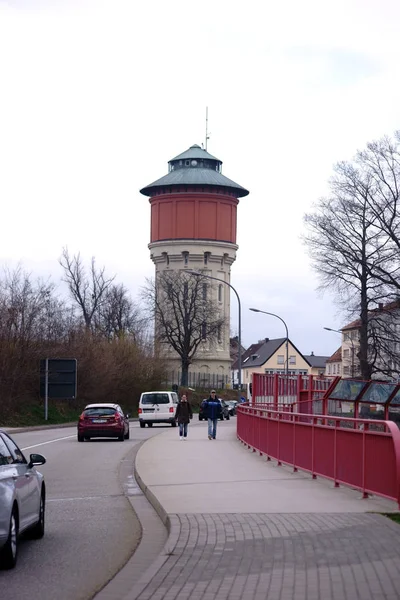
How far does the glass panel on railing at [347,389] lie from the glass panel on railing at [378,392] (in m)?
0.55

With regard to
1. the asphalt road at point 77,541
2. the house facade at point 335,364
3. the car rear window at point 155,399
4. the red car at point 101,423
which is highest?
the house facade at point 335,364

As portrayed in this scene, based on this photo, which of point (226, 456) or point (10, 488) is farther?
point (226, 456)

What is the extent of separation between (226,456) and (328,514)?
13.1m

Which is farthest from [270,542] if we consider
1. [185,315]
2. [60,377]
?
[185,315]

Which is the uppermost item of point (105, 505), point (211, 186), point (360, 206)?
point (211, 186)

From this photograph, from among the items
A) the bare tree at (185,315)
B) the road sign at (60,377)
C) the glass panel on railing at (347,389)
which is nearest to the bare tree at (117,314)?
the bare tree at (185,315)

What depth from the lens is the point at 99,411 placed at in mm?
37969

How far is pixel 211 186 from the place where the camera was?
97.9 metres

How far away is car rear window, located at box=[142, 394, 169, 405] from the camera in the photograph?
55.2 metres

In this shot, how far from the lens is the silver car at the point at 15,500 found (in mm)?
9688

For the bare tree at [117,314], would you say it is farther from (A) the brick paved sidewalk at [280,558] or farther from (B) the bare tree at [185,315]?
(A) the brick paved sidewalk at [280,558]

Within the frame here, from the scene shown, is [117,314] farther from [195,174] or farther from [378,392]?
[378,392]

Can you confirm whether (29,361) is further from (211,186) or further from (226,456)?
(211,186)

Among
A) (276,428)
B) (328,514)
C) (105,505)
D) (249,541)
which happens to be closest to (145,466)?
(276,428)
